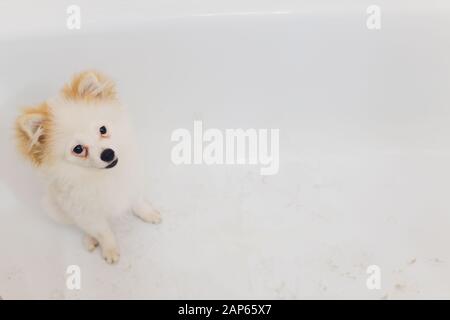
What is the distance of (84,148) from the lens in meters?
0.81

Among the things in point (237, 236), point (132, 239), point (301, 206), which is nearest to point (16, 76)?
point (132, 239)

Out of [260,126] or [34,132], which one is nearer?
[34,132]

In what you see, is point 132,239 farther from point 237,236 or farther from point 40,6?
point 40,6

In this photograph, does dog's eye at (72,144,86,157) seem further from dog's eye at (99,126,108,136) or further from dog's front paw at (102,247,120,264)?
dog's front paw at (102,247,120,264)

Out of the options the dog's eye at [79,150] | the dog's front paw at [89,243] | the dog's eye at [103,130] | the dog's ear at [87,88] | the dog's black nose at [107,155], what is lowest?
the dog's front paw at [89,243]

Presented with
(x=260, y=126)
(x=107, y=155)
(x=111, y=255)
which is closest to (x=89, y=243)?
(x=111, y=255)

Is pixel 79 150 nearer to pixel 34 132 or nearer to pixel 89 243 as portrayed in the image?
pixel 34 132

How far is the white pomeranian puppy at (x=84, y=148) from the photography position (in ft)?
2.59

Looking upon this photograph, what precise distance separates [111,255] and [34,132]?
43 centimetres

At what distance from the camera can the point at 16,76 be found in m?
1.04

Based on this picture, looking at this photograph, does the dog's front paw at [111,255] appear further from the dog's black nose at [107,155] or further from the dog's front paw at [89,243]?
the dog's black nose at [107,155]

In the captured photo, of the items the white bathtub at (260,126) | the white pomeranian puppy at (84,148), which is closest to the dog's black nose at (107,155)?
the white pomeranian puppy at (84,148)
